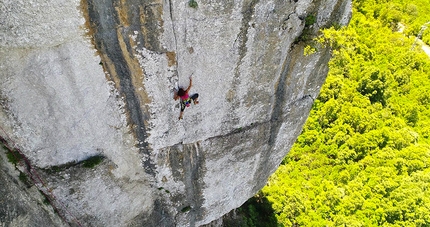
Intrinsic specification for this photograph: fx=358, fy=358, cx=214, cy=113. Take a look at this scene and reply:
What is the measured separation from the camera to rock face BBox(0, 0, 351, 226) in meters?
5.47

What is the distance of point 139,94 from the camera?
256 inches

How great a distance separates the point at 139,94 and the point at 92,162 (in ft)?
5.55

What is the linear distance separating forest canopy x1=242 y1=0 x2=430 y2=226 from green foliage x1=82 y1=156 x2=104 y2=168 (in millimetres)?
8265

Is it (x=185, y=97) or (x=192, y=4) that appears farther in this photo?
(x=185, y=97)

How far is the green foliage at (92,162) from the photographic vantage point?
22.6 ft

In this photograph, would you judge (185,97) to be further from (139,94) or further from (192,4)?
(192,4)

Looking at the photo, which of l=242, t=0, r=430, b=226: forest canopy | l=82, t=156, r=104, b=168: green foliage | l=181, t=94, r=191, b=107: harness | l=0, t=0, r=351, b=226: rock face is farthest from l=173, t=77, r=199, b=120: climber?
l=242, t=0, r=430, b=226: forest canopy

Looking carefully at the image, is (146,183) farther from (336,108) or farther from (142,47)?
(336,108)

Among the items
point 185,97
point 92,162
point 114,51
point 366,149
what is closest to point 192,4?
point 114,51

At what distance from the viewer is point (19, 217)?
6.41 m

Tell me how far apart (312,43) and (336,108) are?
360 inches

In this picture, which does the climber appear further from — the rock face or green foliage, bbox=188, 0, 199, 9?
green foliage, bbox=188, 0, 199, 9


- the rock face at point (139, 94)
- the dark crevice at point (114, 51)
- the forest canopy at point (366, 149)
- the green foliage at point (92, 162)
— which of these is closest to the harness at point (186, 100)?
the rock face at point (139, 94)

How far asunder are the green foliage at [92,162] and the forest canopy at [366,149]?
8265 mm
